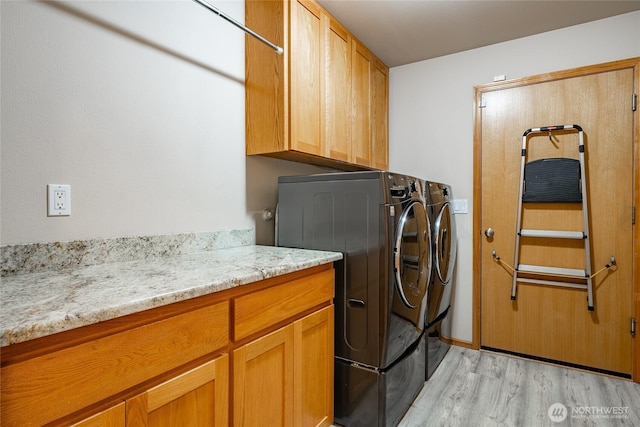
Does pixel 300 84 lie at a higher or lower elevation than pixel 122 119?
higher

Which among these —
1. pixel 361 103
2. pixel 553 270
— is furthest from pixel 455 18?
pixel 553 270

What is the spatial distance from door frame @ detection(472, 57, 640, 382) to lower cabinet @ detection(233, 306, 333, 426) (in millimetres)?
1599

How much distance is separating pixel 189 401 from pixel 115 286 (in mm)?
396

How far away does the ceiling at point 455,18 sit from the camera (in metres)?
2.08

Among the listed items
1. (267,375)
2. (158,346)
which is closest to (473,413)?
(267,375)

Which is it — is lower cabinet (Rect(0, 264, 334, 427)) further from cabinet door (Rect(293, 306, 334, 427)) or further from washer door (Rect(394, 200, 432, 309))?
washer door (Rect(394, 200, 432, 309))

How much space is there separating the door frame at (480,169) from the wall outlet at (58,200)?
8.61 ft

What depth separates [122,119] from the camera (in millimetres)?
1373

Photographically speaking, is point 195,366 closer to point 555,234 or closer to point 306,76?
point 306,76

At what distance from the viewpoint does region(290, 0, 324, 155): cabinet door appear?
183 centimetres

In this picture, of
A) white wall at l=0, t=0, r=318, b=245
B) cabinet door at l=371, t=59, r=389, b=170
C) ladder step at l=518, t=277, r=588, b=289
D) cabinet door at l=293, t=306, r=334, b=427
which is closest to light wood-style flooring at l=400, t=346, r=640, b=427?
cabinet door at l=293, t=306, r=334, b=427

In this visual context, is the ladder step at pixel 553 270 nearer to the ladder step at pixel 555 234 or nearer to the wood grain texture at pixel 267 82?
the ladder step at pixel 555 234

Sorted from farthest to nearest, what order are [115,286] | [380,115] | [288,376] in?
1. [380,115]
2. [288,376]
3. [115,286]

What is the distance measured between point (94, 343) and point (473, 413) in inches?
75.2
